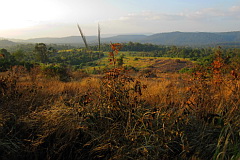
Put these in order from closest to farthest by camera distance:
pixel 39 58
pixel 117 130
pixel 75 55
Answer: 1. pixel 117 130
2. pixel 39 58
3. pixel 75 55

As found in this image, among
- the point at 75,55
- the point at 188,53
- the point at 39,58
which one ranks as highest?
the point at 188,53

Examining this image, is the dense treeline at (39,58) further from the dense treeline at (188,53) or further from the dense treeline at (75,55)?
the dense treeline at (188,53)

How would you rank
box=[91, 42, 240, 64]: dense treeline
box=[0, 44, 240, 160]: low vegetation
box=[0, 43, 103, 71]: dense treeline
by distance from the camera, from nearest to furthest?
1. box=[0, 44, 240, 160]: low vegetation
2. box=[91, 42, 240, 64]: dense treeline
3. box=[0, 43, 103, 71]: dense treeline

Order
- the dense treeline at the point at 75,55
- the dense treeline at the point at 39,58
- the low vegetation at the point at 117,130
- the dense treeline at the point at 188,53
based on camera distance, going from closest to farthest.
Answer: the low vegetation at the point at 117,130, the dense treeline at the point at 75,55, the dense treeline at the point at 188,53, the dense treeline at the point at 39,58

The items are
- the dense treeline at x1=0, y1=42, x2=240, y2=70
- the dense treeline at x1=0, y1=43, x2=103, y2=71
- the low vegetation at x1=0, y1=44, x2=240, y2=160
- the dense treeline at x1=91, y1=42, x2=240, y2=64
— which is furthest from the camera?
the dense treeline at x1=0, y1=43, x2=103, y2=71

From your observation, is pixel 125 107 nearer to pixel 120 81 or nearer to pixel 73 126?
pixel 120 81

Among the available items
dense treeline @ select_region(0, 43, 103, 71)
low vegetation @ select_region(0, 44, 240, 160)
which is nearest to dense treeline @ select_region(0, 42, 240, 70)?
dense treeline @ select_region(0, 43, 103, 71)

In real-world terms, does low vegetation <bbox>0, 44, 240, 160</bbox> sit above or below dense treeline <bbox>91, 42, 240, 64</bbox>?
below

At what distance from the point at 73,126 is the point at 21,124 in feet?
2.74

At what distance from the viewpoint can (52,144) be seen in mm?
2113

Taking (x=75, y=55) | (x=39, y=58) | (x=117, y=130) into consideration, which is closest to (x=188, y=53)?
(x=75, y=55)

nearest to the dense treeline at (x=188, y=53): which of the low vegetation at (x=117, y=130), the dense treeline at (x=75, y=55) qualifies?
the dense treeline at (x=75, y=55)

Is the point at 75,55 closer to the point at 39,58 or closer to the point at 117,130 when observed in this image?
the point at 39,58

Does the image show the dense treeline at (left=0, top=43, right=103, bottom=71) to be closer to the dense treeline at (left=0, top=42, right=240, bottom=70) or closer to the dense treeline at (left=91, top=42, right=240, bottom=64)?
the dense treeline at (left=0, top=42, right=240, bottom=70)
